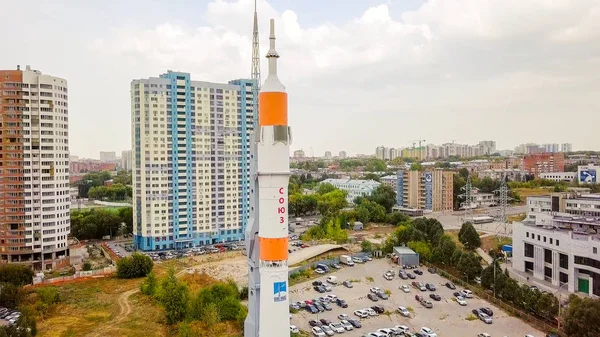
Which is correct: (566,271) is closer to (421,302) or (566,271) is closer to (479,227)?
(421,302)

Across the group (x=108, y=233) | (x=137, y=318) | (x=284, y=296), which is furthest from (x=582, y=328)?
(x=108, y=233)

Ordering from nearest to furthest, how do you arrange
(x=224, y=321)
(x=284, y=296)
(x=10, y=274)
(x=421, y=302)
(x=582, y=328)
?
1. (x=284, y=296)
2. (x=582, y=328)
3. (x=224, y=321)
4. (x=421, y=302)
5. (x=10, y=274)

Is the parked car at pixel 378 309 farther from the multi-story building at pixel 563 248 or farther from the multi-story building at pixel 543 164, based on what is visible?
the multi-story building at pixel 543 164

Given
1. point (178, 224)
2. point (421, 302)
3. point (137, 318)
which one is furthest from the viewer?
point (178, 224)

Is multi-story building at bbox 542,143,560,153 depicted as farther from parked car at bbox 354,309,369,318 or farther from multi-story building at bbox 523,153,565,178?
parked car at bbox 354,309,369,318

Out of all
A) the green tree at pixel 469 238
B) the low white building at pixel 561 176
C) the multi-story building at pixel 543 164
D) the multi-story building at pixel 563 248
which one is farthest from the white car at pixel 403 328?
the multi-story building at pixel 543 164

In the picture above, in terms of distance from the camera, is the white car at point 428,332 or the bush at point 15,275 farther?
the bush at point 15,275

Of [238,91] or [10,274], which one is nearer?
[10,274]

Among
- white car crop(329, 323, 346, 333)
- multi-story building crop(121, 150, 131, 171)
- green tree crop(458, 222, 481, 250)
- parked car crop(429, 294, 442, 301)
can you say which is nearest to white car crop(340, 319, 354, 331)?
white car crop(329, 323, 346, 333)
